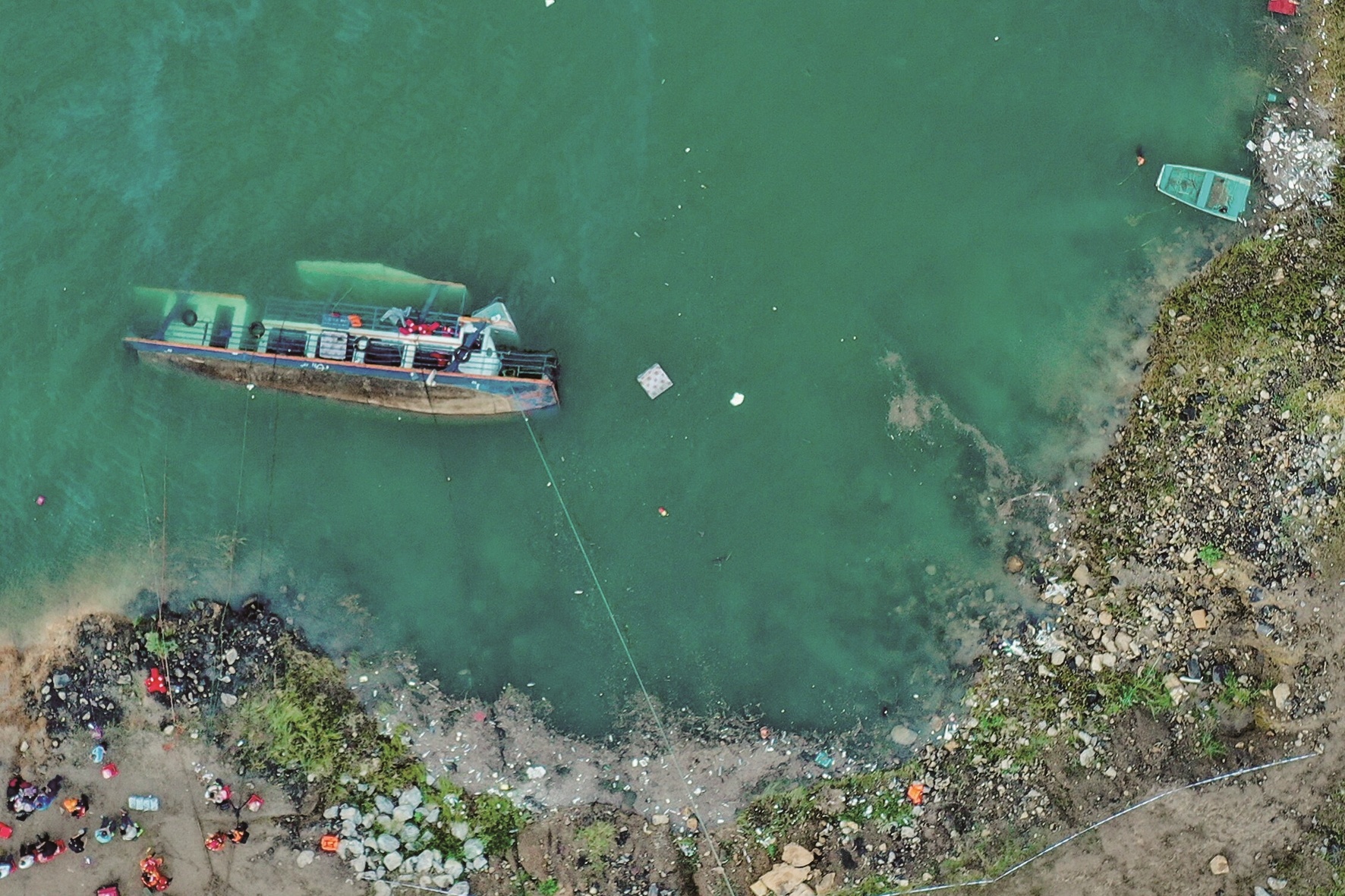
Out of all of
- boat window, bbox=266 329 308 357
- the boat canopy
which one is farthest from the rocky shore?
the boat canopy

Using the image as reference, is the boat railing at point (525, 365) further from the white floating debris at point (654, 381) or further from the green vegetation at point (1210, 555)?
the green vegetation at point (1210, 555)

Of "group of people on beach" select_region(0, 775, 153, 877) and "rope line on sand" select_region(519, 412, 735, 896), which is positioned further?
"rope line on sand" select_region(519, 412, 735, 896)

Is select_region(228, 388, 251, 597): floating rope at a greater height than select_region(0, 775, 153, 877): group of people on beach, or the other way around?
select_region(228, 388, 251, 597): floating rope

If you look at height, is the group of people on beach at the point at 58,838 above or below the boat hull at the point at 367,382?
below

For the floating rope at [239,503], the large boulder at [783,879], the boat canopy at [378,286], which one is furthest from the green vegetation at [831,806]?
the boat canopy at [378,286]

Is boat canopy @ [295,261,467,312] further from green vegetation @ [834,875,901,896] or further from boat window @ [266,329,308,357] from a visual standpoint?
green vegetation @ [834,875,901,896]

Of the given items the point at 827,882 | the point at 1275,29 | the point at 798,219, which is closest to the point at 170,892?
the point at 827,882

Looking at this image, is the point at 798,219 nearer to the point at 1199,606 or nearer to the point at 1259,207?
A: the point at 1259,207
